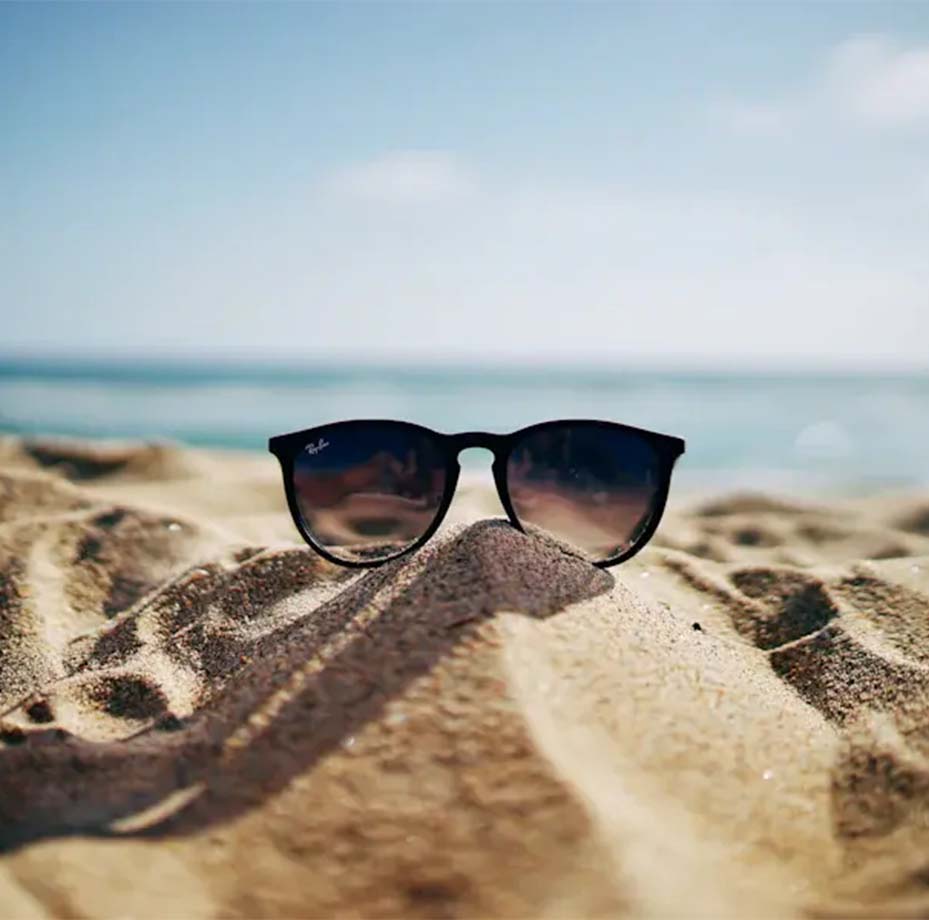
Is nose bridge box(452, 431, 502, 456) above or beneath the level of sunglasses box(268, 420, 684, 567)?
above

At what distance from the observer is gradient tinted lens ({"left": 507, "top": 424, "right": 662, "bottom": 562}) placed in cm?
199

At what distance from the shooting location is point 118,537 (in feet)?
9.46

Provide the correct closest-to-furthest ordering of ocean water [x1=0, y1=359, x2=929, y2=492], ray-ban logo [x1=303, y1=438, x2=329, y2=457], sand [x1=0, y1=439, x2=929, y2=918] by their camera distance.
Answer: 1. sand [x1=0, y1=439, x2=929, y2=918]
2. ray-ban logo [x1=303, y1=438, x2=329, y2=457]
3. ocean water [x1=0, y1=359, x2=929, y2=492]

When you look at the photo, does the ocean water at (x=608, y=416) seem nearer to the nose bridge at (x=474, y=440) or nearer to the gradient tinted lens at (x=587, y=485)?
the gradient tinted lens at (x=587, y=485)

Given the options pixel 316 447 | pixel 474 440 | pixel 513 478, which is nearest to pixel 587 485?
pixel 513 478

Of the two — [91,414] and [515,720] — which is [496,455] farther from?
[91,414]

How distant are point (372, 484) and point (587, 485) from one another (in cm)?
52

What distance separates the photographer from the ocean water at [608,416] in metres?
9.64

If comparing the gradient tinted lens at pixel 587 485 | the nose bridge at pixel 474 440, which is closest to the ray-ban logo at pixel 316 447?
the nose bridge at pixel 474 440

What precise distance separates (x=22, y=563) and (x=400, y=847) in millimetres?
1966

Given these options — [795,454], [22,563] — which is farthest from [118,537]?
[795,454]

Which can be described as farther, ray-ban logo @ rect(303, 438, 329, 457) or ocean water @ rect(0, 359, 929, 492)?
ocean water @ rect(0, 359, 929, 492)

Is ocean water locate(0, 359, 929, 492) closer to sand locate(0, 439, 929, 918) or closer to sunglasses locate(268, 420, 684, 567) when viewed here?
sunglasses locate(268, 420, 684, 567)

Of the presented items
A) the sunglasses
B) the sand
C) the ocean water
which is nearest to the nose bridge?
the sunglasses
